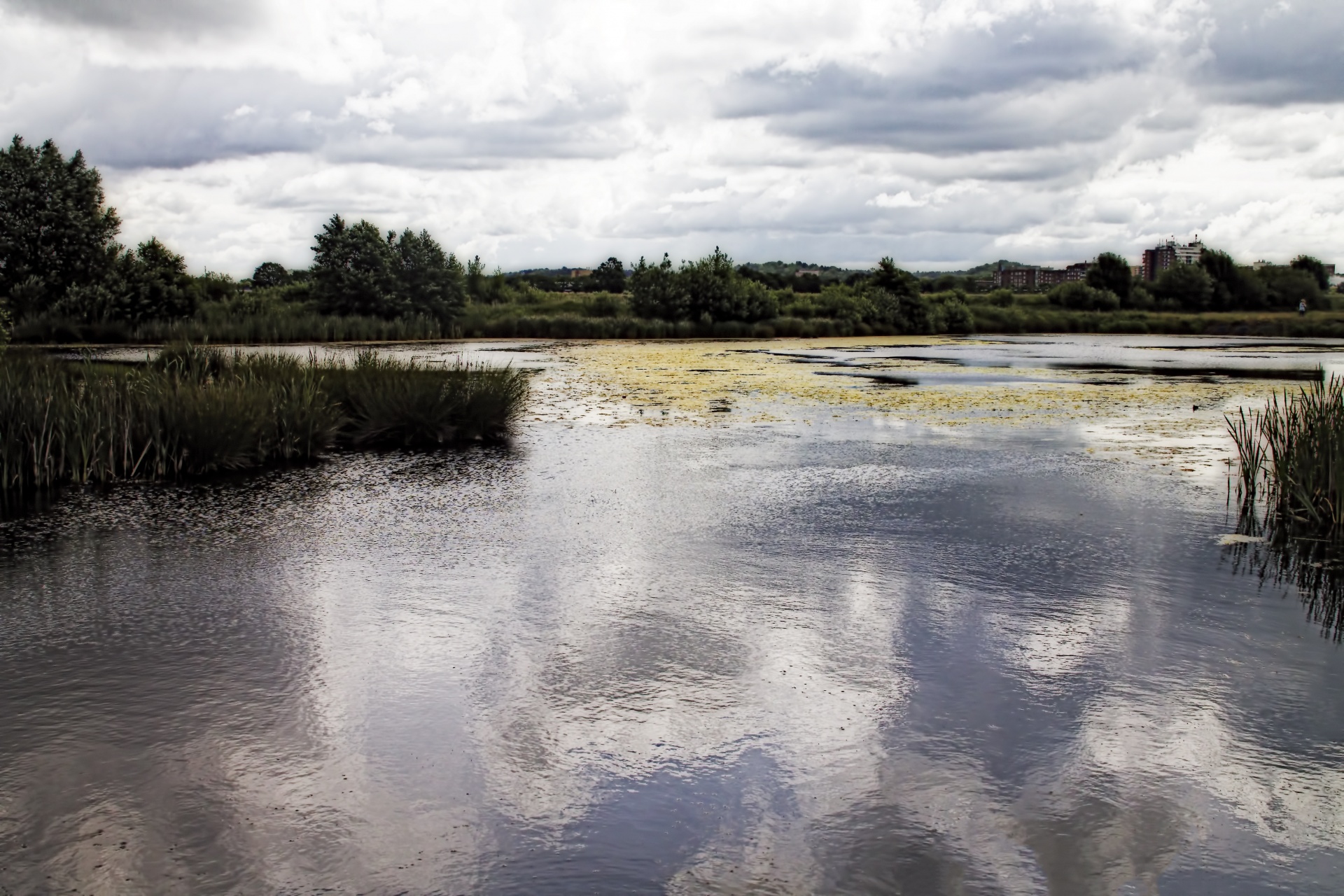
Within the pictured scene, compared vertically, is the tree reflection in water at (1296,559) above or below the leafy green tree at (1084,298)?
below

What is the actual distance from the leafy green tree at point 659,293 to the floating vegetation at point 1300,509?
37.9 m

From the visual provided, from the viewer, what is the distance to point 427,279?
4362 centimetres

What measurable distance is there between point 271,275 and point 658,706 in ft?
248

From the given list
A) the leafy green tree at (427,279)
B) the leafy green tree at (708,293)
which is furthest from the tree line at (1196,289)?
the leafy green tree at (427,279)

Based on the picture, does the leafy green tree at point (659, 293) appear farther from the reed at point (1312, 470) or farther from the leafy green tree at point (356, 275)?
the reed at point (1312, 470)

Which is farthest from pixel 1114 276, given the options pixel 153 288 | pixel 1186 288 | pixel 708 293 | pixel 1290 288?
pixel 153 288

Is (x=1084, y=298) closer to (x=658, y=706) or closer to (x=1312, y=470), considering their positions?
(x=1312, y=470)

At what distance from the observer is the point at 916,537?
8.27 m

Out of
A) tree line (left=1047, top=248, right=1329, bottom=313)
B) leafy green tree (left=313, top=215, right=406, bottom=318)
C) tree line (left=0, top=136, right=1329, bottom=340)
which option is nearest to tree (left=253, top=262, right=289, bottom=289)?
tree line (left=0, top=136, right=1329, bottom=340)

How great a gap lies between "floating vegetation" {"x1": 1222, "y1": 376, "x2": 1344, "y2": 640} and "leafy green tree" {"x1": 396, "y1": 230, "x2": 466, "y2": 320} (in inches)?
1454

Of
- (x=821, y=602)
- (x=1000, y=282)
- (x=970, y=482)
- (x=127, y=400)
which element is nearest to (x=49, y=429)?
(x=127, y=400)

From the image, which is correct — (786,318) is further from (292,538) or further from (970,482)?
(292,538)

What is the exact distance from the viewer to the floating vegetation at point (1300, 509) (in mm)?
7609

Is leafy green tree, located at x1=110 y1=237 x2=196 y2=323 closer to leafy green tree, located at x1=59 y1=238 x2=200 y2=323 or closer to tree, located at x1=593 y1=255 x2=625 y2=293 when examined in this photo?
leafy green tree, located at x1=59 y1=238 x2=200 y2=323
